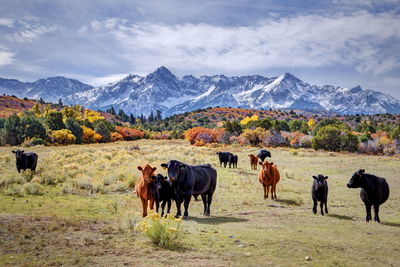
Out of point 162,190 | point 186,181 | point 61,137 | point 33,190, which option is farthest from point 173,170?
point 61,137

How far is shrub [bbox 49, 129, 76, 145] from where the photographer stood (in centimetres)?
7288

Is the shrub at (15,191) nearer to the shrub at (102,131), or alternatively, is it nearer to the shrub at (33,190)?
the shrub at (33,190)

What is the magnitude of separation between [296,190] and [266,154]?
19.8 metres

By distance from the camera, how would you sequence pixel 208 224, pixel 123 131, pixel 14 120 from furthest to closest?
pixel 123 131 → pixel 14 120 → pixel 208 224

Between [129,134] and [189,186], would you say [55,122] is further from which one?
[189,186]

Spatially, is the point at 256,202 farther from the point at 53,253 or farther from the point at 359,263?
the point at 53,253

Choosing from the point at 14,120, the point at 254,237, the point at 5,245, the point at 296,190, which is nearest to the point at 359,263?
the point at 254,237

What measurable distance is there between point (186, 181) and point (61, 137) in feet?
220

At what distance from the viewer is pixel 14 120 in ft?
231

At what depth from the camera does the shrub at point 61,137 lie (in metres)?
72.9

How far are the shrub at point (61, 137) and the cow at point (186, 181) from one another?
215 ft

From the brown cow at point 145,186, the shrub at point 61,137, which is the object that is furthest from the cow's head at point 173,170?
the shrub at point 61,137

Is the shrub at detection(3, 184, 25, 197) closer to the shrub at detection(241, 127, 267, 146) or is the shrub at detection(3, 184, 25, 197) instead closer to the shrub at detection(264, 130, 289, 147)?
the shrub at detection(264, 130, 289, 147)

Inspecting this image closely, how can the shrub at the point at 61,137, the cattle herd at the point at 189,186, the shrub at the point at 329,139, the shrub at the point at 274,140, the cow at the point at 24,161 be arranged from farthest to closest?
the shrub at the point at 274,140, the shrub at the point at 61,137, the shrub at the point at 329,139, the cow at the point at 24,161, the cattle herd at the point at 189,186
